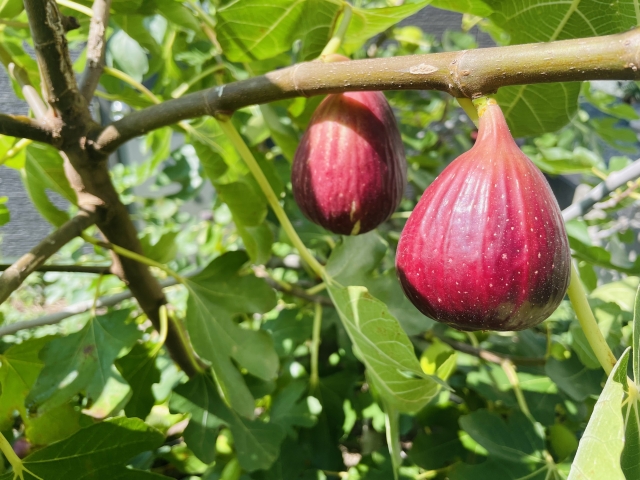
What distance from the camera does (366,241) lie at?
86cm

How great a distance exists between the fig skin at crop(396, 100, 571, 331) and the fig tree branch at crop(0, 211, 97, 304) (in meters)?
0.41

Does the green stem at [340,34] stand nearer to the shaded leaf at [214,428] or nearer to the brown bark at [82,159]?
the brown bark at [82,159]

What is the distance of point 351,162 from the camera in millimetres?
551

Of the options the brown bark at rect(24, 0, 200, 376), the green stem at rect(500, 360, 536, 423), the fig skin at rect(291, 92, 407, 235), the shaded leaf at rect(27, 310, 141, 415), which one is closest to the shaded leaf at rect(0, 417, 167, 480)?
the shaded leaf at rect(27, 310, 141, 415)

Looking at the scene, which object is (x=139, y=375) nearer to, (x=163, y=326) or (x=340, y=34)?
(x=163, y=326)

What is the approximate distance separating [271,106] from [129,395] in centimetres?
56

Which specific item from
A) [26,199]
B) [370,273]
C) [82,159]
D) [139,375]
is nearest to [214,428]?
[139,375]

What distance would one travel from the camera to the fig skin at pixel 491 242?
1.25ft

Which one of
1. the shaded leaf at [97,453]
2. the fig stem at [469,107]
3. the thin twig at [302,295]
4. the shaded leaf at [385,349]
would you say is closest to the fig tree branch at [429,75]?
the fig stem at [469,107]

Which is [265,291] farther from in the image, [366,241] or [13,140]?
[13,140]

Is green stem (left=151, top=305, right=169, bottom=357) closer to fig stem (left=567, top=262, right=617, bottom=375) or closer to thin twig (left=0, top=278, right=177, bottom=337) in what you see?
thin twig (left=0, top=278, right=177, bottom=337)

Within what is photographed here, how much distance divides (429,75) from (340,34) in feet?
0.84

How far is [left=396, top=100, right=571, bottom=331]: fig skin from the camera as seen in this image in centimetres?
38

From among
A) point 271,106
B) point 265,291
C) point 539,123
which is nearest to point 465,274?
point 539,123
